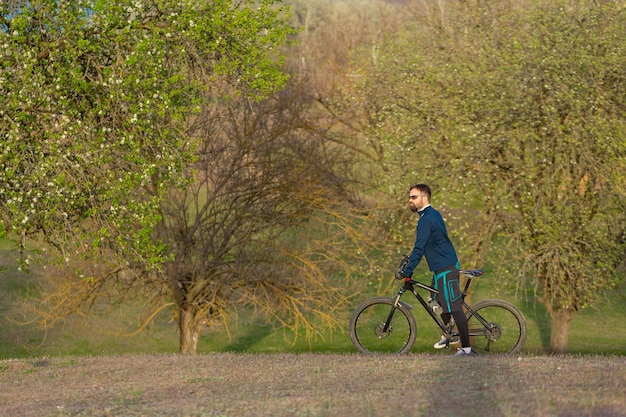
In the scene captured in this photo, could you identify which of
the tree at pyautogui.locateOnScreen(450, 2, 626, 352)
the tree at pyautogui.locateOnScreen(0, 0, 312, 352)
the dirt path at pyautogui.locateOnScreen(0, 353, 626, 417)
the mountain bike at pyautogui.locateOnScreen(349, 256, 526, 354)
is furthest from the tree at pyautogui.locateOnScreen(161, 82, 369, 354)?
the dirt path at pyautogui.locateOnScreen(0, 353, 626, 417)

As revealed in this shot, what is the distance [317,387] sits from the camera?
340 inches

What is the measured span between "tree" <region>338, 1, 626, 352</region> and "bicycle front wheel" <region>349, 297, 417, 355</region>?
8213 millimetres

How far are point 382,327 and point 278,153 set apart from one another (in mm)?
11726

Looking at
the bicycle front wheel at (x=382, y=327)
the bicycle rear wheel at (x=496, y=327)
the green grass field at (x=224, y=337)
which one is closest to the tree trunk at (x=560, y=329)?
the green grass field at (x=224, y=337)

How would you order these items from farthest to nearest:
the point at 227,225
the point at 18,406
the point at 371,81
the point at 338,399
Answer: the point at 371,81 < the point at 227,225 < the point at 18,406 < the point at 338,399

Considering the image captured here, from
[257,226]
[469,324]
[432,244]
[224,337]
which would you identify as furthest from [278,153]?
[224,337]

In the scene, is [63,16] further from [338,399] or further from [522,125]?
[522,125]

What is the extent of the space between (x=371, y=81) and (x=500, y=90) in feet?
23.6

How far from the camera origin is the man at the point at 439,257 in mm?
10734

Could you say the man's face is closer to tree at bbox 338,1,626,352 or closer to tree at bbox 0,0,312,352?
tree at bbox 0,0,312,352

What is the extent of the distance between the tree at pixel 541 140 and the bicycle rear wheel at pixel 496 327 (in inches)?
292

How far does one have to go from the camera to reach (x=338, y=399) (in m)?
7.74

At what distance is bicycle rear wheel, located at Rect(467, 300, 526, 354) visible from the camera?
11.7m

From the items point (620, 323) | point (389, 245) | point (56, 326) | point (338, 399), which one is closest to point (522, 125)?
point (389, 245)
